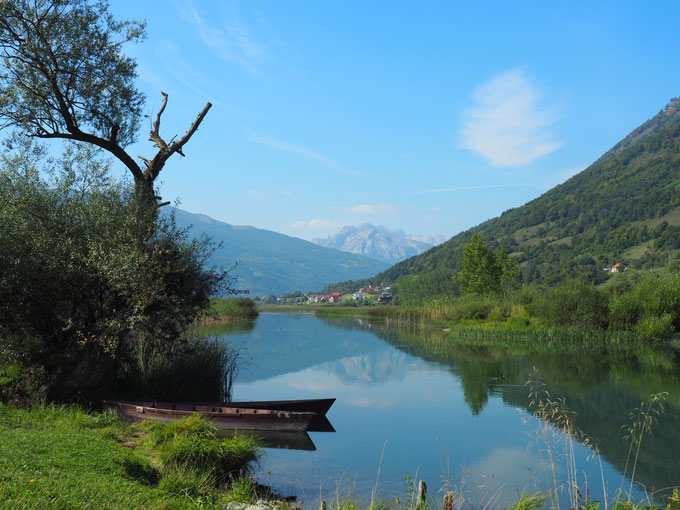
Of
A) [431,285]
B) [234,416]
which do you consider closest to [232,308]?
[431,285]

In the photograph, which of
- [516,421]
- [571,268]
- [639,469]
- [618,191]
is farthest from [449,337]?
[618,191]

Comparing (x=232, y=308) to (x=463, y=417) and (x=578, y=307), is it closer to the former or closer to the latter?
(x=578, y=307)

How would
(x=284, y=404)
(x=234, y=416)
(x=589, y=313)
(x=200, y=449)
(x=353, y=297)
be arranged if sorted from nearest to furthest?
(x=200, y=449), (x=234, y=416), (x=284, y=404), (x=589, y=313), (x=353, y=297)

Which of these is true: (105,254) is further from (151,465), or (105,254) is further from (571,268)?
(571,268)

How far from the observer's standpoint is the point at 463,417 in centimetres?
1636

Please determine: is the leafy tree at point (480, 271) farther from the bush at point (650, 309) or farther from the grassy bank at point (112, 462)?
the grassy bank at point (112, 462)

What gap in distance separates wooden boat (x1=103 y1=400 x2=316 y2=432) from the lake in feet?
2.12

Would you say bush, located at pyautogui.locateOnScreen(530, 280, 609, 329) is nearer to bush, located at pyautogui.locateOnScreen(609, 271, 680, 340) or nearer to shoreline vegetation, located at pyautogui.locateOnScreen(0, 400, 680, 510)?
bush, located at pyautogui.locateOnScreen(609, 271, 680, 340)

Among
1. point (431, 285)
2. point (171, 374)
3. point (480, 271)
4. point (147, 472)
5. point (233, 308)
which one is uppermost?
point (480, 271)

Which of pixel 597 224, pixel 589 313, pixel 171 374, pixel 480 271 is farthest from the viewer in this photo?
pixel 597 224

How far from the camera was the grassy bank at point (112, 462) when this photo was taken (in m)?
6.08

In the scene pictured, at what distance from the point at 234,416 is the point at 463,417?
25.8ft

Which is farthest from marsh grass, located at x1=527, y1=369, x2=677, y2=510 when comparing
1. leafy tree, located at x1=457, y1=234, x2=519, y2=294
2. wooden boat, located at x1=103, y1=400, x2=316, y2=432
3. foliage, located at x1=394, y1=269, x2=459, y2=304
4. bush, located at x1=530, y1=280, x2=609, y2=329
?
foliage, located at x1=394, y1=269, x2=459, y2=304

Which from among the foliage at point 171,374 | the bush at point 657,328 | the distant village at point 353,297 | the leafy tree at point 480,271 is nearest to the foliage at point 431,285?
the distant village at point 353,297
